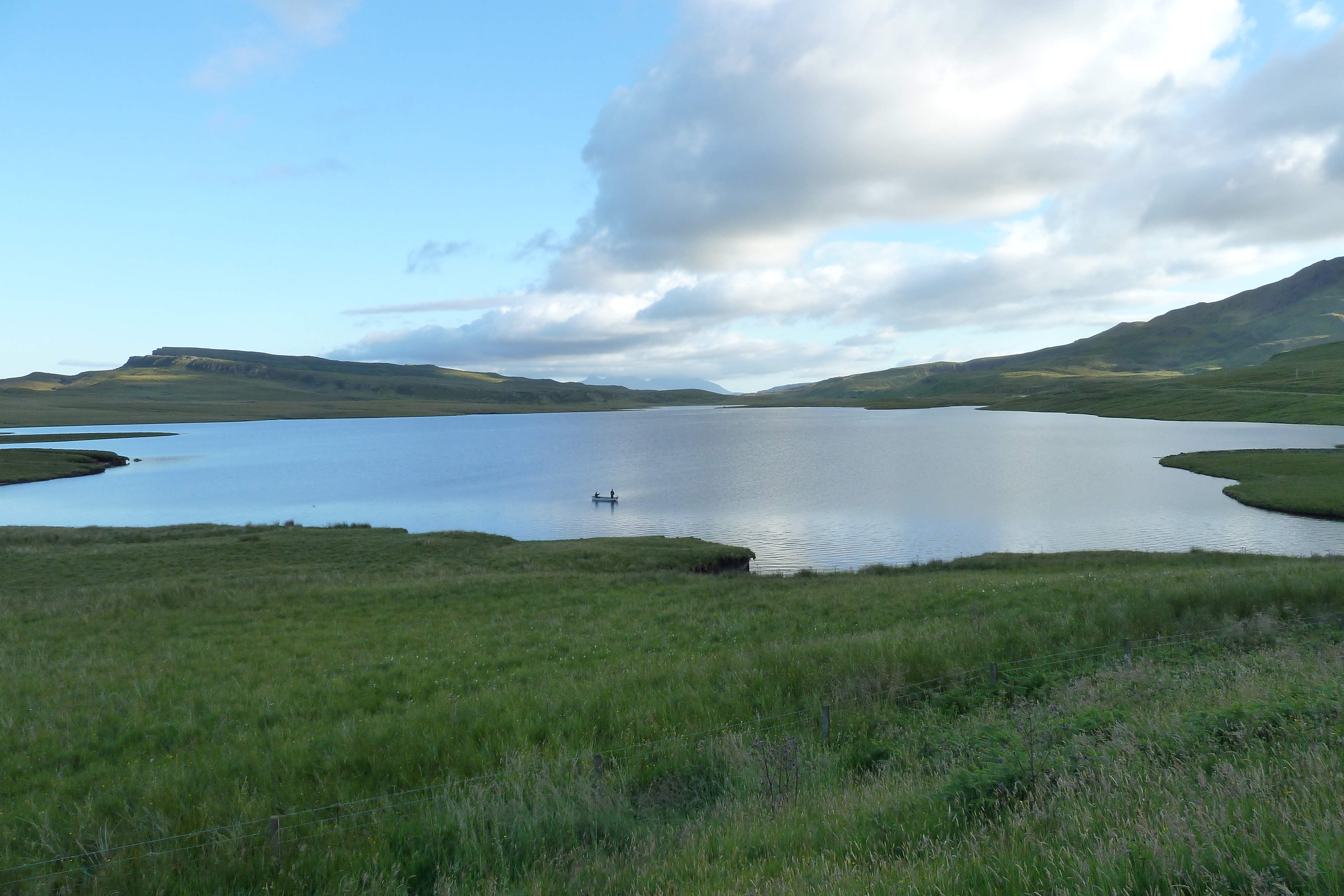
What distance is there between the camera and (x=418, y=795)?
10.4 m

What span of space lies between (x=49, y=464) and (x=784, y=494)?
11450cm

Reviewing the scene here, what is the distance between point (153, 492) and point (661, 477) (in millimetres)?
65673

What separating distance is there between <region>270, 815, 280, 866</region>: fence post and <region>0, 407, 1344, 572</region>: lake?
37.4 meters

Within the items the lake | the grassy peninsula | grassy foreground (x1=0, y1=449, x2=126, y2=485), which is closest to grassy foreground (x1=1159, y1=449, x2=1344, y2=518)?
the lake

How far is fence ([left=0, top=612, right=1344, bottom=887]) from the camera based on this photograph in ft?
27.8

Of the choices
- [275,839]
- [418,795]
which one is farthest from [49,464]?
[275,839]

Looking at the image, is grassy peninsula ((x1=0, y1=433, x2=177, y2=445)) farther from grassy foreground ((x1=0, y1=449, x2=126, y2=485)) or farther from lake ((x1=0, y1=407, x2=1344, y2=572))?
grassy foreground ((x1=0, y1=449, x2=126, y2=485))

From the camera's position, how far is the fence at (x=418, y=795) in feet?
27.8

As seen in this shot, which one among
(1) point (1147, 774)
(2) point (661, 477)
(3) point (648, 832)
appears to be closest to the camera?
(1) point (1147, 774)

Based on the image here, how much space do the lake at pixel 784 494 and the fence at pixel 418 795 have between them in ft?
96.1

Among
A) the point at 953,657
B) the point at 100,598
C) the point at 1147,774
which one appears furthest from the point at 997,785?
the point at 100,598

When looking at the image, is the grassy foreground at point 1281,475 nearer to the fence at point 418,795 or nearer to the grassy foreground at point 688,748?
the grassy foreground at point 688,748

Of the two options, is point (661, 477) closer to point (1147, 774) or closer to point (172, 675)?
point (172, 675)

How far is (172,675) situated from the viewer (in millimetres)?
17484
